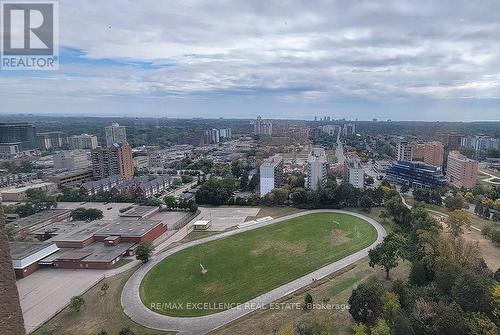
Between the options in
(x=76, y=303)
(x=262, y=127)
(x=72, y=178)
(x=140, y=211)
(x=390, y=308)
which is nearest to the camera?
(x=390, y=308)

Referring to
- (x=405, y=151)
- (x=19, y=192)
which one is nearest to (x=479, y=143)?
(x=405, y=151)

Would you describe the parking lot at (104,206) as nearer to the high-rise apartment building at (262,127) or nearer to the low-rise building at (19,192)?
the low-rise building at (19,192)

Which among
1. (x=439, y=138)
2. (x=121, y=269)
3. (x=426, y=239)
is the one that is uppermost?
(x=439, y=138)

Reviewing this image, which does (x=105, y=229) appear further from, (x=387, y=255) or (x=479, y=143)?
(x=479, y=143)

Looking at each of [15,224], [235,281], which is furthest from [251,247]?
[15,224]

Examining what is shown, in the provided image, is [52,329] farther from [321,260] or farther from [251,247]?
[321,260]
